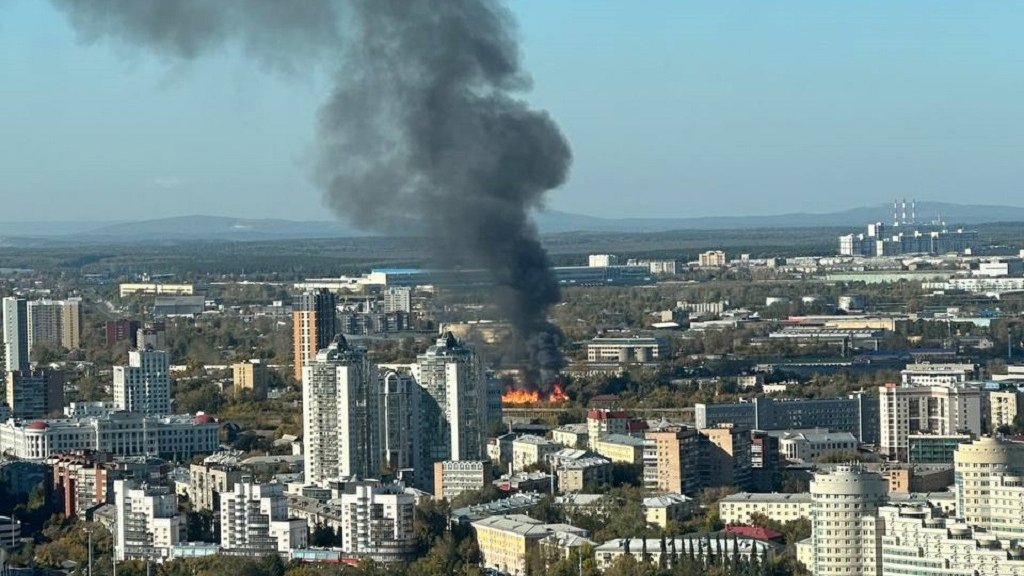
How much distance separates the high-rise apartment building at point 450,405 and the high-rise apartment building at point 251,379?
8945 millimetres

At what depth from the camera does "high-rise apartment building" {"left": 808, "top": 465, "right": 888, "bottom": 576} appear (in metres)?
19.1

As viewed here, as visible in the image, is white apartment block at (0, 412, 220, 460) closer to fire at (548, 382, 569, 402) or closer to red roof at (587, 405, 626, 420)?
red roof at (587, 405, 626, 420)

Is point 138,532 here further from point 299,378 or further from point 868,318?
point 868,318

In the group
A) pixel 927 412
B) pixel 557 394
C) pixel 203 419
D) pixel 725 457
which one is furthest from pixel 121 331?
pixel 725 457

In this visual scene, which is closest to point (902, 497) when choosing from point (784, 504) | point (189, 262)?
point (784, 504)

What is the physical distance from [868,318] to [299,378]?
15.7 m

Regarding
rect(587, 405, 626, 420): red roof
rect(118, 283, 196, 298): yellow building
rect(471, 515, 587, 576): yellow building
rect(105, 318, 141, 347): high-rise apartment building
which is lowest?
rect(471, 515, 587, 576): yellow building

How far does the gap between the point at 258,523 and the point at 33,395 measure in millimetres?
12671

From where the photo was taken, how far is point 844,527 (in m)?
19.2

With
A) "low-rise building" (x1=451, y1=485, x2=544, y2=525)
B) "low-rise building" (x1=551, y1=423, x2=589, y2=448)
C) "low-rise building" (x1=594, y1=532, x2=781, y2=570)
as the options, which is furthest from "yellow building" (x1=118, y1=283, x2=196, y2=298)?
"low-rise building" (x1=594, y1=532, x2=781, y2=570)


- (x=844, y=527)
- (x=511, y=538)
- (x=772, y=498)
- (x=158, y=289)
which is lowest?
(x=511, y=538)

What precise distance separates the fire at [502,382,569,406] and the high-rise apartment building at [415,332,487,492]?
514cm

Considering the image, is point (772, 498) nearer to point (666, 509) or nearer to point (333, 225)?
point (666, 509)

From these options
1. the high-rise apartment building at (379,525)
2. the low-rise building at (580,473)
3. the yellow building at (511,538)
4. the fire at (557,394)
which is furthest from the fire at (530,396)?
the high-rise apartment building at (379,525)
